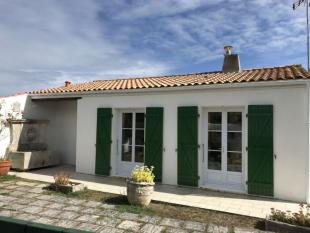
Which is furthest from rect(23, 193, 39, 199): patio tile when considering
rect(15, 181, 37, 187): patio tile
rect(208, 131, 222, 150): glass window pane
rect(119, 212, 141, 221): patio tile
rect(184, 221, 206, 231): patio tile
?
rect(208, 131, 222, 150): glass window pane

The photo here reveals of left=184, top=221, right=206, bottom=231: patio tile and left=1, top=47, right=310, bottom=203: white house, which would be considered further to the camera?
left=1, top=47, right=310, bottom=203: white house

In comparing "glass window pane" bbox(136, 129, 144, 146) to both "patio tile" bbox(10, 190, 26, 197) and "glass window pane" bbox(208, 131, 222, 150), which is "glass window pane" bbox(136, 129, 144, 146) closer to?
"glass window pane" bbox(208, 131, 222, 150)

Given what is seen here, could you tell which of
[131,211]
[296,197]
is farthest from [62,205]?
[296,197]

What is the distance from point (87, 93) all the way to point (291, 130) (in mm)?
6525

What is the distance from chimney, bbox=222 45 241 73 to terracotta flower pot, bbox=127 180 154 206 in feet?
21.5

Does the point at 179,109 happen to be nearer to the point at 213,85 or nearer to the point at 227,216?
the point at 213,85

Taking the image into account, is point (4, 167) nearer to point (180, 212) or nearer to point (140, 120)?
point (140, 120)

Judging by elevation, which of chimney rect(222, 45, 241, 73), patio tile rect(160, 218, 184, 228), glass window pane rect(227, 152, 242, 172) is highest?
chimney rect(222, 45, 241, 73)

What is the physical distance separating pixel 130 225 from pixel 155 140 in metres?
3.78

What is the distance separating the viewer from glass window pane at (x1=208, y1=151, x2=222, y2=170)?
8320 millimetres

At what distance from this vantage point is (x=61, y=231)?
3164 mm

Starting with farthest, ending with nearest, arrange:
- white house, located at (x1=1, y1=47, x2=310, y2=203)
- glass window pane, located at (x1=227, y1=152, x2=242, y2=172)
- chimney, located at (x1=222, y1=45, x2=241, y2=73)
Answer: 1. chimney, located at (x1=222, y1=45, x2=241, y2=73)
2. glass window pane, located at (x1=227, y1=152, x2=242, y2=172)
3. white house, located at (x1=1, y1=47, x2=310, y2=203)

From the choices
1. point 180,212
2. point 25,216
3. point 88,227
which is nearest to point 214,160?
point 180,212

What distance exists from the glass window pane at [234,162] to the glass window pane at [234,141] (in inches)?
6.5
